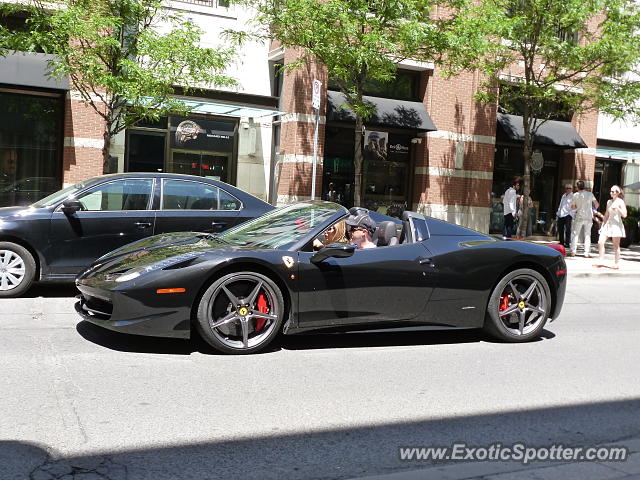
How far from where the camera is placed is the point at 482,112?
2073 centimetres

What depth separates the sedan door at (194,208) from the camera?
27.7 feet

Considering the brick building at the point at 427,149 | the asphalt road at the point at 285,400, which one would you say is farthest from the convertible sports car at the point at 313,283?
the brick building at the point at 427,149

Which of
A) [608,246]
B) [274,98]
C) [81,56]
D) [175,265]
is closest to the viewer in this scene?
[175,265]

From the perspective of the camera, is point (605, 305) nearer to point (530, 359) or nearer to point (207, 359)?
point (530, 359)

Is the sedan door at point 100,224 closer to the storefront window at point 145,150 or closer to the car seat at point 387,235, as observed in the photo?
the car seat at point 387,235

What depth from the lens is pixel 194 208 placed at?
866cm

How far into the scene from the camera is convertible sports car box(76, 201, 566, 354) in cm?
545

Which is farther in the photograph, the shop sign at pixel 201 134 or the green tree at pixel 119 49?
the shop sign at pixel 201 134

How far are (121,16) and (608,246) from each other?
1772 centimetres

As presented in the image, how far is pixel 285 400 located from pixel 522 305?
321 cm

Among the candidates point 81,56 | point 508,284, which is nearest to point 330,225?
point 508,284

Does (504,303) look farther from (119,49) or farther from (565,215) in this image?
(565,215)

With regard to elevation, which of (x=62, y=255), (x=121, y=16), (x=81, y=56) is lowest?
(x=62, y=255)

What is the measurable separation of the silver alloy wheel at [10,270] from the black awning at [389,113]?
36.8 ft
